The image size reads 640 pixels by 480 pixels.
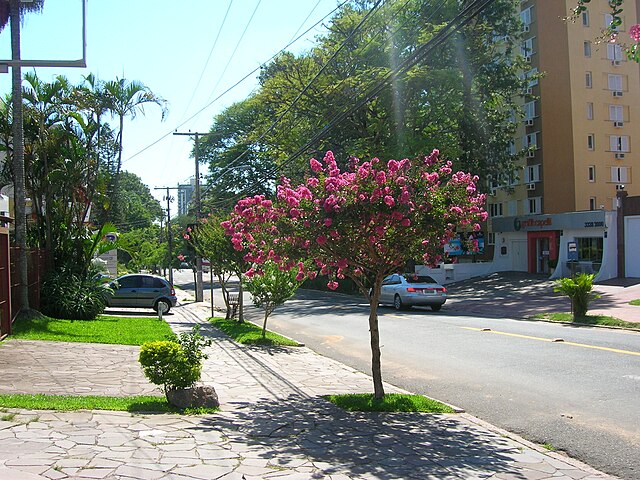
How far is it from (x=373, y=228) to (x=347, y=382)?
13.2ft

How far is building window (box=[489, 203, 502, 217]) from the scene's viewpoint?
4884 centimetres

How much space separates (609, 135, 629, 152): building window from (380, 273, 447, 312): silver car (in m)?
24.6

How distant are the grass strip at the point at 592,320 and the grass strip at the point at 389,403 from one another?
435 inches

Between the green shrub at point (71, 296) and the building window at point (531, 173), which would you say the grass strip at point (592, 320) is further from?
the building window at point (531, 173)

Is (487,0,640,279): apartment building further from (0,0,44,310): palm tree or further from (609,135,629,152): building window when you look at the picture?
(0,0,44,310): palm tree

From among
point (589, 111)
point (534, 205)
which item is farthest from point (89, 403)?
point (589, 111)

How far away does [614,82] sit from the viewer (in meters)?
44.6

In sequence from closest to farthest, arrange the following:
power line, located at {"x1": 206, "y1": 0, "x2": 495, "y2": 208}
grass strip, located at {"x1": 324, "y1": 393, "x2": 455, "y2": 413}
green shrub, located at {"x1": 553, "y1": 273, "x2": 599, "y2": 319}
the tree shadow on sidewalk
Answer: the tree shadow on sidewalk, grass strip, located at {"x1": 324, "y1": 393, "x2": 455, "y2": 413}, power line, located at {"x1": 206, "y1": 0, "x2": 495, "y2": 208}, green shrub, located at {"x1": 553, "y1": 273, "x2": 599, "y2": 319}

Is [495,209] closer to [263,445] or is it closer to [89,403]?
[89,403]

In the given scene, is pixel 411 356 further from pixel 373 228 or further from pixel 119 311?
pixel 119 311

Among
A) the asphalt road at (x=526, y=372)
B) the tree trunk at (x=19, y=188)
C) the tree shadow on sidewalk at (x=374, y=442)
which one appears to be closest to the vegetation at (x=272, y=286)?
the asphalt road at (x=526, y=372)

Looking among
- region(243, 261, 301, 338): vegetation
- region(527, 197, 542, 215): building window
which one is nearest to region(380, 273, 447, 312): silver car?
region(243, 261, 301, 338): vegetation

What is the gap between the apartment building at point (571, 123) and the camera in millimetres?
43219

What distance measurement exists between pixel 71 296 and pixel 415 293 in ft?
43.8
